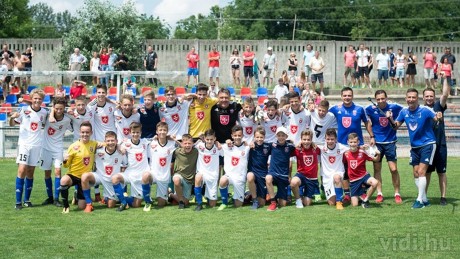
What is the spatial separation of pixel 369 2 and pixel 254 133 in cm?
7161

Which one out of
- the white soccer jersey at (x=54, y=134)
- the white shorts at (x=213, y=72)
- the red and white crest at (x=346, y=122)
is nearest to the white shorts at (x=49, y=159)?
the white soccer jersey at (x=54, y=134)

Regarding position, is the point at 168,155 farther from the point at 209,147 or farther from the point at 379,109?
the point at 379,109

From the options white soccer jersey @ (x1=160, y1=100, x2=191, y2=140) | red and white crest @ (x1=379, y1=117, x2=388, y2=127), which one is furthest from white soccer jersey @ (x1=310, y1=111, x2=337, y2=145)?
white soccer jersey @ (x1=160, y1=100, x2=191, y2=140)

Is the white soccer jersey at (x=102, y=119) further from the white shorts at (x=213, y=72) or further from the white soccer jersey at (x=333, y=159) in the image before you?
the white shorts at (x=213, y=72)

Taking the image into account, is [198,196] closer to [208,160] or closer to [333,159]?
[208,160]

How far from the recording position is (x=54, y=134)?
13.2m

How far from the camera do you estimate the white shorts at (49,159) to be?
518 inches

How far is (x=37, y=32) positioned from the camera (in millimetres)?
106625

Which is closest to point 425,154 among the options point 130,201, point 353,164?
point 353,164

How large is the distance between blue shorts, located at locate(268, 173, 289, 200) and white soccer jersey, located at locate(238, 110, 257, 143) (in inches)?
44.3

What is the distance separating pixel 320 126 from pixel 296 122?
442mm

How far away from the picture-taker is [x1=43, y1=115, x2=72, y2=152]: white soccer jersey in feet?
43.2

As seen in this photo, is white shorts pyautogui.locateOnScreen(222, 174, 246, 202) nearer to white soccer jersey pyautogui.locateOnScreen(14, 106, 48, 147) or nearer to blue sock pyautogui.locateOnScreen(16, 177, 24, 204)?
white soccer jersey pyautogui.locateOnScreen(14, 106, 48, 147)

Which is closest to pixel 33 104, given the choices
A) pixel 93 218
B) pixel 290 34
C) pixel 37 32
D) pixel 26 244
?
pixel 93 218
